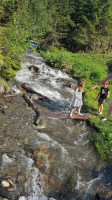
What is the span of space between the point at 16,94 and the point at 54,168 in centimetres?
635

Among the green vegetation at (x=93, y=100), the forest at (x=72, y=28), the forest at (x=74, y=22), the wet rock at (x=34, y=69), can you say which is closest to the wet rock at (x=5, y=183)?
the green vegetation at (x=93, y=100)

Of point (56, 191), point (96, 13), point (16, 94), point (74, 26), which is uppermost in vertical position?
point (96, 13)

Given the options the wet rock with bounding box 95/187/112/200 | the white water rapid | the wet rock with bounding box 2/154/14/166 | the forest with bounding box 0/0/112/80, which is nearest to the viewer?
the wet rock with bounding box 95/187/112/200

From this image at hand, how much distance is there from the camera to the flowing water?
16.3 ft

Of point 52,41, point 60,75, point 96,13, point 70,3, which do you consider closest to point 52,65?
point 60,75

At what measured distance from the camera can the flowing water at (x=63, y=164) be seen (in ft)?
16.3

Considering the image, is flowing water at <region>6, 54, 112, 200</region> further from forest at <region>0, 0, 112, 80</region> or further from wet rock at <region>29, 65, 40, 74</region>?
forest at <region>0, 0, 112, 80</region>

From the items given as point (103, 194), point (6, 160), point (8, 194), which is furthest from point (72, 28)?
point (8, 194)

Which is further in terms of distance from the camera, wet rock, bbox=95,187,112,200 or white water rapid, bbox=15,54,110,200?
white water rapid, bbox=15,54,110,200

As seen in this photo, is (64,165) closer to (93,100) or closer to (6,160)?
(6,160)

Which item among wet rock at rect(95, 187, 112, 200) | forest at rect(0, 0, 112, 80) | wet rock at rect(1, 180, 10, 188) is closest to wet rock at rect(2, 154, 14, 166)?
wet rock at rect(1, 180, 10, 188)

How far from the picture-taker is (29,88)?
1222cm

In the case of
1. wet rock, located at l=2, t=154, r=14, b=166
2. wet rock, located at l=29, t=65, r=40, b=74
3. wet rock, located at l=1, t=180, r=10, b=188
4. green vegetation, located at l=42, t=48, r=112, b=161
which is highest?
wet rock, located at l=1, t=180, r=10, b=188

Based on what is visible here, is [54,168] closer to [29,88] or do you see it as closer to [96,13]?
[29,88]
